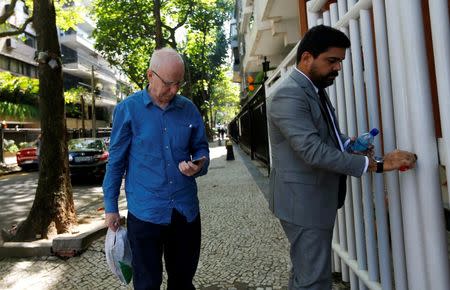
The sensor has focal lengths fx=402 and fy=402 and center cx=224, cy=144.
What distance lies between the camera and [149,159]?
2.52 meters

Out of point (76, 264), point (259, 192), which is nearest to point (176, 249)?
point (76, 264)

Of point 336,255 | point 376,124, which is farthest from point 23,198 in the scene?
point 376,124

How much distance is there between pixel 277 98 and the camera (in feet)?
6.93

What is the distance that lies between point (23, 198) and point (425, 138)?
10145mm

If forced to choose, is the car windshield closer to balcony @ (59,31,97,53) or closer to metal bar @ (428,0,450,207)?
metal bar @ (428,0,450,207)

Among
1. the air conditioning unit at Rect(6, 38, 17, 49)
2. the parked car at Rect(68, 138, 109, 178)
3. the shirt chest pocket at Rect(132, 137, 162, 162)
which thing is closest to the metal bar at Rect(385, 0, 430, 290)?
the shirt chest pocket at Rect(132, 137, 162, 162)

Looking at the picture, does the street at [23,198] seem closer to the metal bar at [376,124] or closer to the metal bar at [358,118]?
the metal bar at [358,118]

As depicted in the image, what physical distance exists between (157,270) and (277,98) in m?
1.35

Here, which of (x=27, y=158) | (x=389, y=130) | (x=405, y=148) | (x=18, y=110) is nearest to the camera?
(x=405, y=148)

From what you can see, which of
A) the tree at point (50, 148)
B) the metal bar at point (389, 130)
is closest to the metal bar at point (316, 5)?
the metal bar at point (389, 130)

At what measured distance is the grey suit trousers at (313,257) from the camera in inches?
84.5

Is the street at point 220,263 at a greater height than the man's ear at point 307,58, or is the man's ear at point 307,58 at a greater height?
the man's ear at point 307,58

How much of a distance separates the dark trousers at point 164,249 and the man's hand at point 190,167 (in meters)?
0.29

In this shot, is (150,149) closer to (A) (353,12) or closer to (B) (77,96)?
(A) (353,12)
